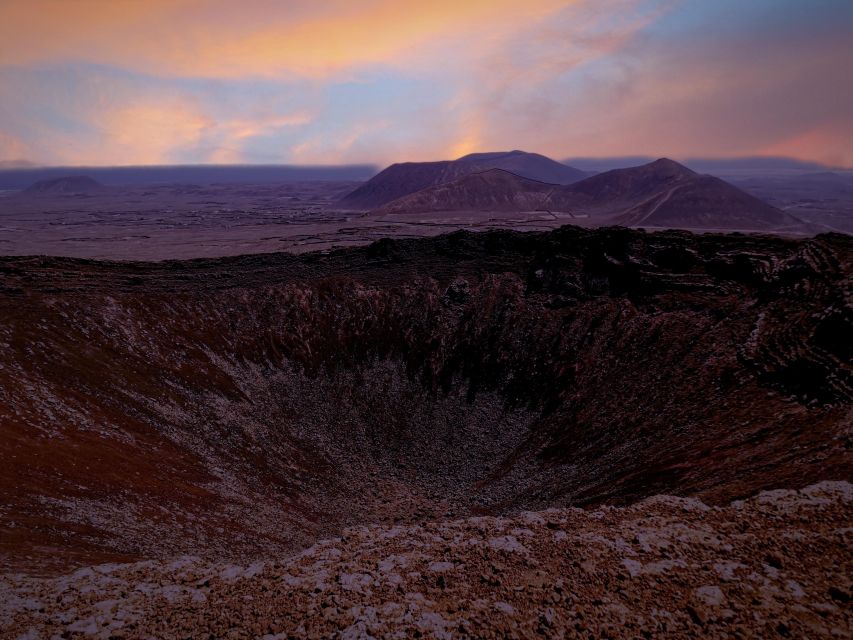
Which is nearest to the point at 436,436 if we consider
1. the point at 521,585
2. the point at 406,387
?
the point at 406,387

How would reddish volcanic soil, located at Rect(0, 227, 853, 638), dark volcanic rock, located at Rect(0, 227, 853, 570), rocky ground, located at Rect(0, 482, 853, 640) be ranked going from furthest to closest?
1. dark volcanic rock, located at Rect(0, 227, 853, 570)
2. reddish volcanic soil, located at Rect(0, 227, 853, 638)
3. rocky ground, located at Rect(0, 482, 853, 640)

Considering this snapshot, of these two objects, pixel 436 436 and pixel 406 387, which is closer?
pixel 436 436

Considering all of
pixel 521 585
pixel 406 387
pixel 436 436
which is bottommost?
pixel 436 436

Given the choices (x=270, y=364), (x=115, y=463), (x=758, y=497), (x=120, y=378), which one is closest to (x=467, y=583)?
(x=758, y=497)

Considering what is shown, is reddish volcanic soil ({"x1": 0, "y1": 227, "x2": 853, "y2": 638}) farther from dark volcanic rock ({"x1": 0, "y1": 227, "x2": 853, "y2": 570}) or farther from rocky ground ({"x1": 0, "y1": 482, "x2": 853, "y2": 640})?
dark volcanic rock ({"x1": 0, "y1": 227, "x2": 853, "y2": 570})

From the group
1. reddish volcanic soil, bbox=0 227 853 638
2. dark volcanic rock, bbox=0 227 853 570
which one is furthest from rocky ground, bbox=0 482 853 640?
dark volcanic rock, bbox=0 227 853 570

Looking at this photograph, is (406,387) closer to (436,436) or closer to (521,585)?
(436,436)

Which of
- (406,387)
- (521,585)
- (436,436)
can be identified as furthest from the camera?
(406,387)
